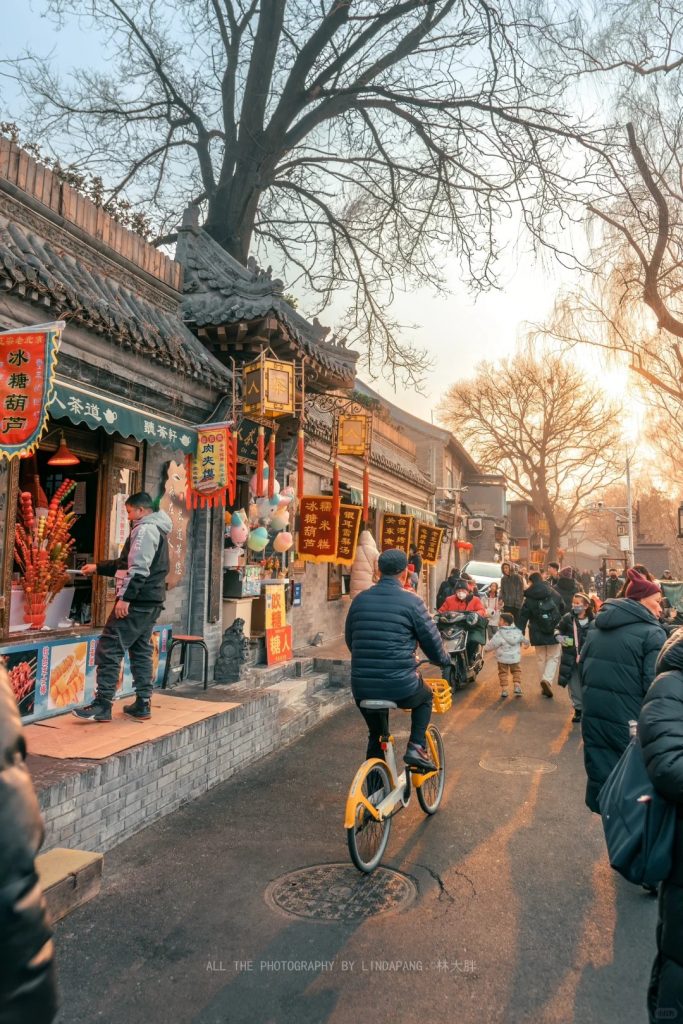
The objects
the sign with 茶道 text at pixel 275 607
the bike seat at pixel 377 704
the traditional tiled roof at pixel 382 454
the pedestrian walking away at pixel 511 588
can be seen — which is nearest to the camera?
the bike seat at pixel 377 704

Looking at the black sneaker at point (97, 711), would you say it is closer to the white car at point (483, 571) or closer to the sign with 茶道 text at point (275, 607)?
the sign with 茶道 text at point (275, 607)

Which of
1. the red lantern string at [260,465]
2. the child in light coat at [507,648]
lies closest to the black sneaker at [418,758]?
the red lantern string at [260,465]

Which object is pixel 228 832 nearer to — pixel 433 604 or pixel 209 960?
pixel 209 960

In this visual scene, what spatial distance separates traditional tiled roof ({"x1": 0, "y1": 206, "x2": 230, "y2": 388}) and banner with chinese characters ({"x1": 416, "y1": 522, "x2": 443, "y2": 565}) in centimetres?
958

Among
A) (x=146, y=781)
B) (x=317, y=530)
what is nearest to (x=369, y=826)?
(x=146, y=781)

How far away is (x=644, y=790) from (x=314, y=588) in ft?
35.4

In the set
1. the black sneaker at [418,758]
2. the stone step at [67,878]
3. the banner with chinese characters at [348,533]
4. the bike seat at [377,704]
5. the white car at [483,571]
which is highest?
the banner with chinese characters at [348,533]

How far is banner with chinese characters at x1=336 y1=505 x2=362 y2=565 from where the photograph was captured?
1136 cm

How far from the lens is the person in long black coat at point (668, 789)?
7.24 ft

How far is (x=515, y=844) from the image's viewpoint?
15.9 feet

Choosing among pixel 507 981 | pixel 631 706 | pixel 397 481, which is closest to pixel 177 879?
pixel 507 981

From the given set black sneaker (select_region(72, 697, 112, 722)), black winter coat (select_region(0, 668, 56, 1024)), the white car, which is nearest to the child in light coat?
black sneaker (select_region(72, 697, 112, 722))

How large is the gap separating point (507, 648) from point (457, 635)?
30.2 inches

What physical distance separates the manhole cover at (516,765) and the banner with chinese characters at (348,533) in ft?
16.2
